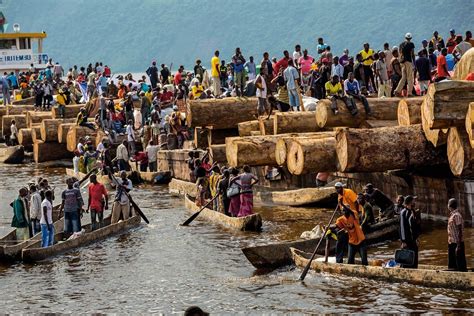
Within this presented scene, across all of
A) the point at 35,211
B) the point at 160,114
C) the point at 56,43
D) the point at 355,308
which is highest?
the point at 56,43

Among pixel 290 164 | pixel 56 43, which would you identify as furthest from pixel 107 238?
pixel 56 43

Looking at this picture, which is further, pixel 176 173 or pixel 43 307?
pixel 176 173

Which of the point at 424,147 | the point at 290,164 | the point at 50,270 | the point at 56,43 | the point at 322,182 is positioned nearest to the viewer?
the point at 50,270

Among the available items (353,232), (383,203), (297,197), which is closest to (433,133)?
(383,203)

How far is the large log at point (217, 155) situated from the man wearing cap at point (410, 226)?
14.0 m

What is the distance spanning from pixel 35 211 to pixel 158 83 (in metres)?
28.3

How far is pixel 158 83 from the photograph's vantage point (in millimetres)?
53844

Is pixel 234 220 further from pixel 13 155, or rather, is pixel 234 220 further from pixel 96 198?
pixel 13 155

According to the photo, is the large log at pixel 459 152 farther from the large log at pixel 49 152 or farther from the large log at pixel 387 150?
the large log at pixel 49 152

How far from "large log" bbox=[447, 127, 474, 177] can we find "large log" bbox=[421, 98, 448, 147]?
0.47 m

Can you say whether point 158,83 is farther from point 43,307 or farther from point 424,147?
point 43,307

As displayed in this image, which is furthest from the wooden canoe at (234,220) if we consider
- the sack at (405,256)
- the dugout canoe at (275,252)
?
the sack at (405,256)

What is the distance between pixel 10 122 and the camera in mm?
54469

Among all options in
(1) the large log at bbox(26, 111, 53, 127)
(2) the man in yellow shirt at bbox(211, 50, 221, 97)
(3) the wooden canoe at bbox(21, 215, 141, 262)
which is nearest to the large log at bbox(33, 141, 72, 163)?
(1) the large log at bbox(26, 111, 53, 127)
